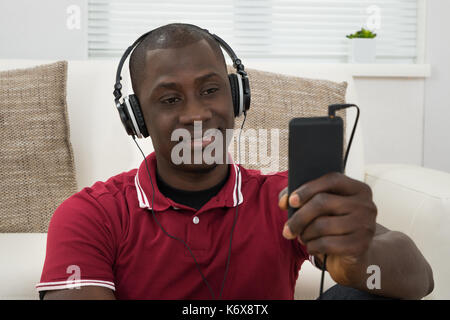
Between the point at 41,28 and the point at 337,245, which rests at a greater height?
the point at 41,28

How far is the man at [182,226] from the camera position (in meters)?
0.76

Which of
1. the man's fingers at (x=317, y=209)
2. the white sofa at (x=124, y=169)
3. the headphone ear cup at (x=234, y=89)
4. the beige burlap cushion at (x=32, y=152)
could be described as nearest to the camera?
the man's fingers at (x=317, y=209)

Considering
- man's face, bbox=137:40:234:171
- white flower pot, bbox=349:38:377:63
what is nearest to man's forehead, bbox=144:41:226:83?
man's face, bbox=137:40:234:171

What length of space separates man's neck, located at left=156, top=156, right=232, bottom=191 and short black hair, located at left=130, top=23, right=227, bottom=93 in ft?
0.60

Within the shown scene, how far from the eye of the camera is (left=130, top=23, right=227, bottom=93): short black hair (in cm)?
87

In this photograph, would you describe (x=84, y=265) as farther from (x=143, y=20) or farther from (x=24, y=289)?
(x=143, y=20)

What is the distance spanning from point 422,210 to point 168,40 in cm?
83

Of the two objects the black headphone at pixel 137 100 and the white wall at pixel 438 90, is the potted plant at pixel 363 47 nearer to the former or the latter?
the white wall at pixel 438 90

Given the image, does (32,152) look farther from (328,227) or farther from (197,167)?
(328,227)

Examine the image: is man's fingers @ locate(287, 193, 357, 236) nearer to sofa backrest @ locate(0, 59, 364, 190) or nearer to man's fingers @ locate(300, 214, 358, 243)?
man's fingers @ locate(300, 214, 358, 243)

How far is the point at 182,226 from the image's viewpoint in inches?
34.1

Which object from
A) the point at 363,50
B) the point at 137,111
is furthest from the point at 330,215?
the point at 363,50

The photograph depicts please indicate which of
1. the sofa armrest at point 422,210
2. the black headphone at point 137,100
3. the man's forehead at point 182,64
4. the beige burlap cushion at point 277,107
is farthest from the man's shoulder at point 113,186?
the sofa armrest at point 422,210
